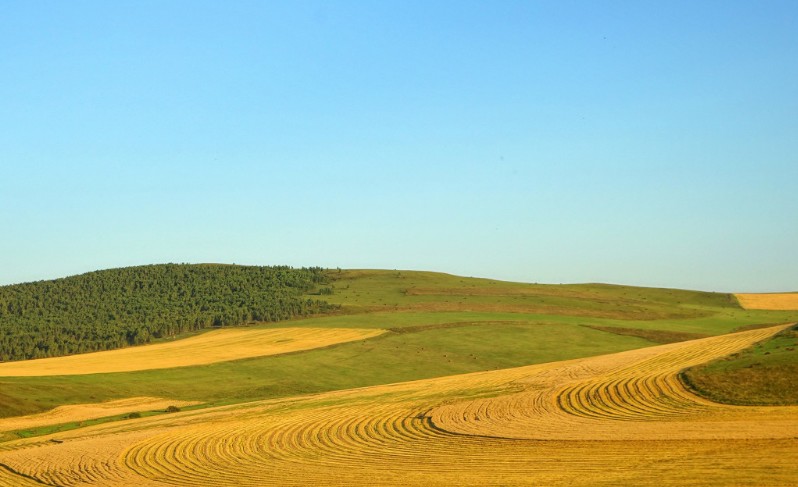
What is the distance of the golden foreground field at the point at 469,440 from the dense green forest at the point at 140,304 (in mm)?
53050

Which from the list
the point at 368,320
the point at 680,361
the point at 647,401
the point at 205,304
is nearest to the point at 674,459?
the point at 647,401

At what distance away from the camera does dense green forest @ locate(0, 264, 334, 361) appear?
10350cm

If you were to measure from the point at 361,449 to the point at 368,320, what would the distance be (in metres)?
60.0

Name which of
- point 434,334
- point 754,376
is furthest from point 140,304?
point 754,376

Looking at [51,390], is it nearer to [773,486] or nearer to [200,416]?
[200,416]

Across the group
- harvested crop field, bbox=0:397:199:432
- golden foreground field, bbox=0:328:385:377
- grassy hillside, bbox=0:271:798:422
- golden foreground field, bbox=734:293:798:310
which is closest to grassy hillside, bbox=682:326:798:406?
grassy hillside, bbox=0:271:798:422

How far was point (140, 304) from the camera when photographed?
124125 mm

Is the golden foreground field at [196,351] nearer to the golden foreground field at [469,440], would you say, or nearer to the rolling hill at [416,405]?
the rolling hill at [416,405]

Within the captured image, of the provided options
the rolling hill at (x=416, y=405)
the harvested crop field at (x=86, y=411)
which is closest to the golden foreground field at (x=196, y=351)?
the rolling hill at (x=416, y=405)

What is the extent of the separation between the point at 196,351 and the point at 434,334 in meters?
23.5

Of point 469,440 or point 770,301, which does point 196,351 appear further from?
point 770,301

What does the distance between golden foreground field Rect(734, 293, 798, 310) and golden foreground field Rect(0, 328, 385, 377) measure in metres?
56.2

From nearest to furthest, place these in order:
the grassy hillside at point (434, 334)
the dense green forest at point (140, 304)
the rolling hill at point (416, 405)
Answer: the rolling hill at point (416, 405) → the grassy hillside at point (434, 334) → the dense green forest at point (140, 304)

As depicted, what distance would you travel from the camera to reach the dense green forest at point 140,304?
10350 cm
